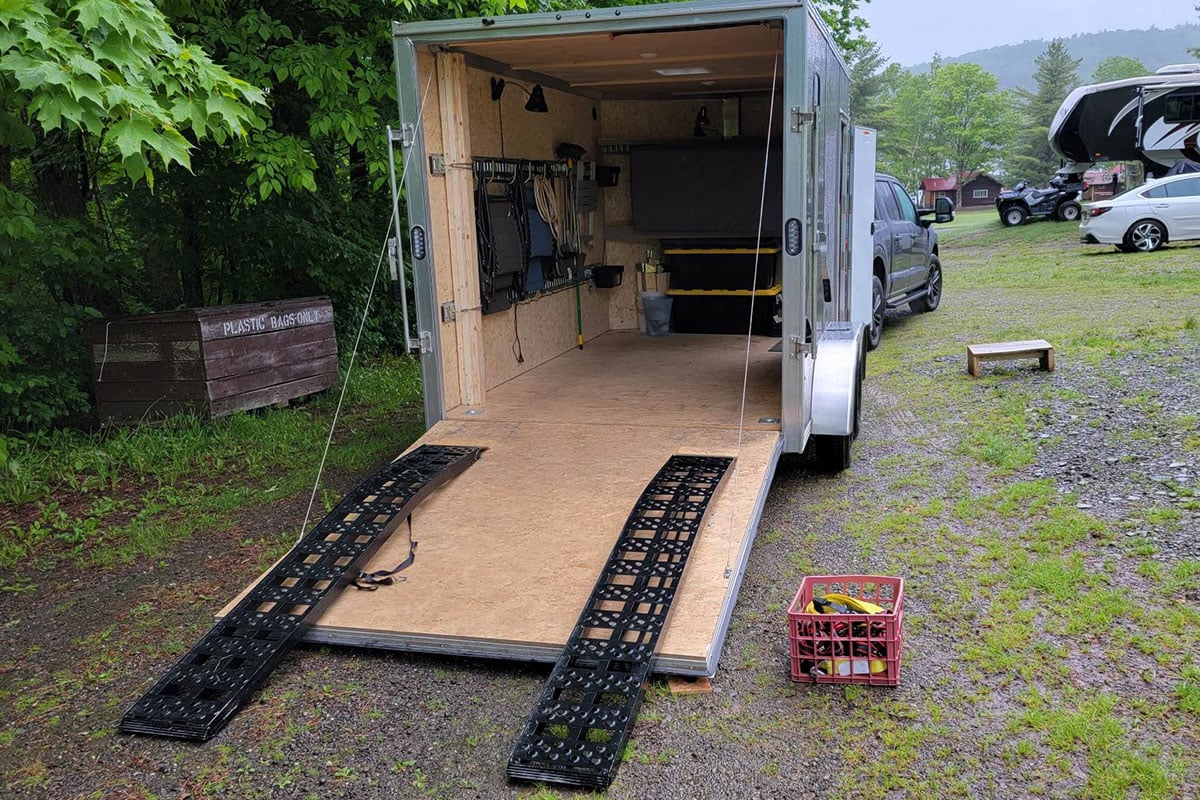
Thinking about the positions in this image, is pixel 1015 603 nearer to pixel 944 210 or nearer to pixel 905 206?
pixel 905 206

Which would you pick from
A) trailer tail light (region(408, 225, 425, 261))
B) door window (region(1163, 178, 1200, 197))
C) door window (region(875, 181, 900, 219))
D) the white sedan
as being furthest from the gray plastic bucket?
door window (region(1163, 178, 1200, 197))

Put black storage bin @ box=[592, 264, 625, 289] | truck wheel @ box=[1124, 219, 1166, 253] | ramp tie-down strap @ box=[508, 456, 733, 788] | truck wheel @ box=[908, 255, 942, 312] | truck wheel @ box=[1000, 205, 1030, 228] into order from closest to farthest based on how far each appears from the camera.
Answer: ramp tie-down strap @ box=[508, 456, 733, 788]
black storage bin @ box=[592, 264, 625, 289]
truck wheel @ box=[908, 255, 942, 312]
truck wheel @ box=[1124, 219, 1166, 253]
truck wheel @ box=[1000, 205, 1030, 228]

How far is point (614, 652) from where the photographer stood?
3.50 meters

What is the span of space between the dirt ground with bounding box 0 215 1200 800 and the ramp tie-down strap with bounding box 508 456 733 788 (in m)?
0.09

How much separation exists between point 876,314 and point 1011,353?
1.95m

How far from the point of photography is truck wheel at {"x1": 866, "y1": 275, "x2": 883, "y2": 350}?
32.4 feet

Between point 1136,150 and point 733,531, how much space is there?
19.0 metres

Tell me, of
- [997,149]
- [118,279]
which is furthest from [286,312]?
[997,149]

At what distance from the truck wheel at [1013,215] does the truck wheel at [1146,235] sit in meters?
8.31

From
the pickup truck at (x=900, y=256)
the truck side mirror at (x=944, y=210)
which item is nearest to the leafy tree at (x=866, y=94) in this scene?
the pickup truck at (x=900, y=256)

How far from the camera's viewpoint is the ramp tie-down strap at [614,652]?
10.0 feet

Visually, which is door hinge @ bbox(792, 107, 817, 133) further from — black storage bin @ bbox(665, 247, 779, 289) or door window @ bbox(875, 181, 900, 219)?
door window @ bbox(875, 181, 900, 219)

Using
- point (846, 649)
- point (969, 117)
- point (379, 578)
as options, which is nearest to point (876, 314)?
point (846, 649)

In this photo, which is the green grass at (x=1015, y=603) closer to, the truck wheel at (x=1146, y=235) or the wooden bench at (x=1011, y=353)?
the wooden bench at (x=1011, y=353)
